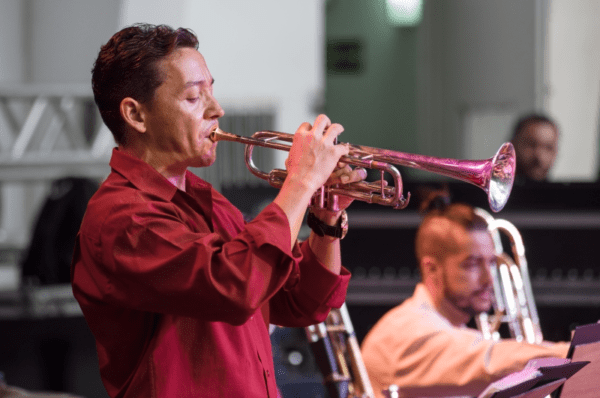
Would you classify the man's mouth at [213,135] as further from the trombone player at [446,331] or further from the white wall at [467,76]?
the white wall at [467,76]

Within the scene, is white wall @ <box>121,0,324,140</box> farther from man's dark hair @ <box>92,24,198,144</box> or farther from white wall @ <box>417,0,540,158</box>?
man's dark hair @ <box>92,24,198,144</box>

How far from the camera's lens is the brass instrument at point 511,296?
131 inches

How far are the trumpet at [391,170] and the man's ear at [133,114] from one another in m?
0.18

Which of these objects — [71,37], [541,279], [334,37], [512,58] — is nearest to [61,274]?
[541,279]

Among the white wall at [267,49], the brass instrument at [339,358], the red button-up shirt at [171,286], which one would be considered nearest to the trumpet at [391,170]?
the red button-up shirt at [171,286]

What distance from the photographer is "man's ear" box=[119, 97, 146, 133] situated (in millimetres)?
1469

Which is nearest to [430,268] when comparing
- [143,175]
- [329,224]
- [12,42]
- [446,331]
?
[446,331]

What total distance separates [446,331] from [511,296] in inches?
27.2

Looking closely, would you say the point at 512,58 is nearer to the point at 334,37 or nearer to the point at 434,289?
the point at 334,37

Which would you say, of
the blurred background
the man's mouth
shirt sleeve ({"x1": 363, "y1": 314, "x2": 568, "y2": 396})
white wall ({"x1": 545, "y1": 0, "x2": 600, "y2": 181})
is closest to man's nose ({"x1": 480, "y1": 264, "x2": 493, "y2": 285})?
shirt sleeve ({"x1": 363, "y1": 314, "x2": 568, "y2": 396})

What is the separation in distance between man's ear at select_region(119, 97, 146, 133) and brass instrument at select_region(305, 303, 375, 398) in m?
1.32

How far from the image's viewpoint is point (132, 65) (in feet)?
4.78

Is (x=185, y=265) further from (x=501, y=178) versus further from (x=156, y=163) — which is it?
(x=501, y=178)

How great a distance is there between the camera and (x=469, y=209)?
331 centimetres
